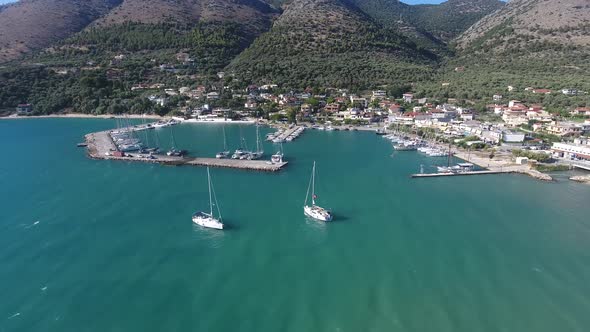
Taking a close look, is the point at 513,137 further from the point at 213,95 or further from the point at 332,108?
the point at 213,95

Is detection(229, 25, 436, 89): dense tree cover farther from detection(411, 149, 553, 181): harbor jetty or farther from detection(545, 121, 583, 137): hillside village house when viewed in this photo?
detection(411, 149, 553, 181): harbor jetty

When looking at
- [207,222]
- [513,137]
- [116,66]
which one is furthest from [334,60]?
[207,222]

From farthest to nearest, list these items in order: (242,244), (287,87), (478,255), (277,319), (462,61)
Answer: (462,61)
(287,87)
(242,244)
(478,255)
(277,319)

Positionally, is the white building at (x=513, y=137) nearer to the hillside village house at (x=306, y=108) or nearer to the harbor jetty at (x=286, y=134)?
the harbor jetty at (x=286, y=134)

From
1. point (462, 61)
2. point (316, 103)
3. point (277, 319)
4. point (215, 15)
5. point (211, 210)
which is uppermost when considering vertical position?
point (215, 15)

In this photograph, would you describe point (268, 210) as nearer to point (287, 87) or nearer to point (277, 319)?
point (277, 319)

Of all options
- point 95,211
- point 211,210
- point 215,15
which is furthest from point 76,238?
point 215,15
